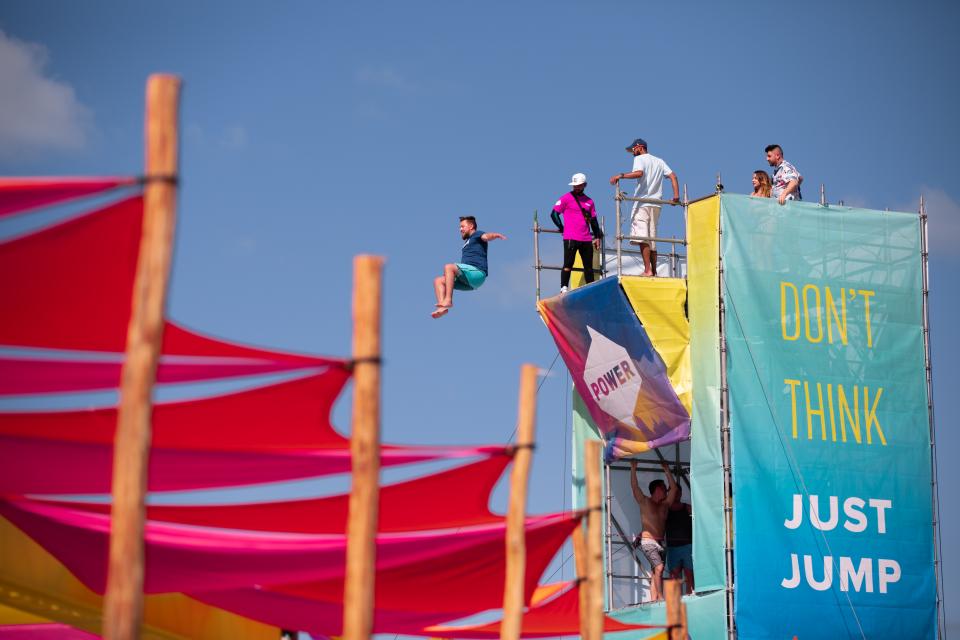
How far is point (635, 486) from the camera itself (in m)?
22.9

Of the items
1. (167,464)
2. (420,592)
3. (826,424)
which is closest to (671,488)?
(826,424)

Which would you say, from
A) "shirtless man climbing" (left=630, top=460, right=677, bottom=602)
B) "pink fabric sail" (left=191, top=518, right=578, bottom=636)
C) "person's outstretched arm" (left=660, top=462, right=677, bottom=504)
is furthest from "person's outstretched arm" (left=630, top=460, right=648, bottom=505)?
"pink fabric sail" (left=191, top=518, right=578, bottom=636)

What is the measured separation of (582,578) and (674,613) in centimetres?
216

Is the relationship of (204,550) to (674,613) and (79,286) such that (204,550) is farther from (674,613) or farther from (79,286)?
(674,613)

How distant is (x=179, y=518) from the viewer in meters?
13.0

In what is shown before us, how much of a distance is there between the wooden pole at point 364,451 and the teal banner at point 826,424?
10.7m

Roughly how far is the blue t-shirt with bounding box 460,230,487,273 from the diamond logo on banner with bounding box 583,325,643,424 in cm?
257

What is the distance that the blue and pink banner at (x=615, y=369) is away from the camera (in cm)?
2159

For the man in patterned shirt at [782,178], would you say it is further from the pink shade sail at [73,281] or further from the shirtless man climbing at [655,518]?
the pink shade sail at [73,281]

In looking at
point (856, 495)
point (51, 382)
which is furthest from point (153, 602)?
point (856, 495)

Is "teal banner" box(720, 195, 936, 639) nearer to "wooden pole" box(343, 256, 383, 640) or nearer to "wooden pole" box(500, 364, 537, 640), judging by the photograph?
"wooden pole" box(500, 364, 537, 640)

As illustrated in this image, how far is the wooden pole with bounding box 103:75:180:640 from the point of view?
369 inches

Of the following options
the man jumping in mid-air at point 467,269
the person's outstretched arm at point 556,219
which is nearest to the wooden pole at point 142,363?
the man jumping in mid-air at point 467,269

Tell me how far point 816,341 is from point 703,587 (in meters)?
3.89
